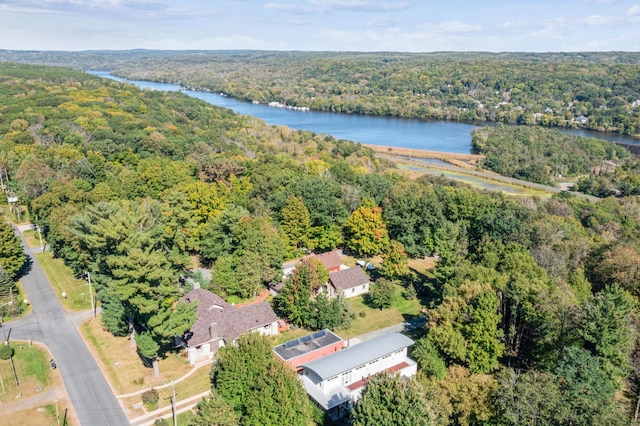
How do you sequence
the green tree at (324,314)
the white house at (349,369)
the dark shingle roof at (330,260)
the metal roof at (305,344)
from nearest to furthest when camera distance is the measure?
1. the white house at (349,369)
2. the metal roof at (305,344)
3. the green tree at (324,314)
4. the dark shingle roof at (330,260)

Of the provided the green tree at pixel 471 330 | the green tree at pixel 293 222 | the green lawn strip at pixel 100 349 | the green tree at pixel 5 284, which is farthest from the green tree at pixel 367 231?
the green tree at pixel 5 284

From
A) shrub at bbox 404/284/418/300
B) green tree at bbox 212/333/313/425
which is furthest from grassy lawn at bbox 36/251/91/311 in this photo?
shrub at bbox 404/284/418/300

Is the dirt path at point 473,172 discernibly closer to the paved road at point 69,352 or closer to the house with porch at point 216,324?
the house with porch at point 216,324

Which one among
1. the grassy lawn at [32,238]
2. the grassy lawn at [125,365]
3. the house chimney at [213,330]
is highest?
the house chimney at [213,330]

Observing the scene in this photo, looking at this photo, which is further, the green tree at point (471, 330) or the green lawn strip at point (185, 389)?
the green tree at point (471, 330)

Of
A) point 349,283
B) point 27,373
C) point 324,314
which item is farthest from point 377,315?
point 27,373

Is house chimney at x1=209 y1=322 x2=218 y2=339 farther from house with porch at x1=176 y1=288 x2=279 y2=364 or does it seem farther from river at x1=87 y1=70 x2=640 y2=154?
river at x1=87 y1=70 x2=640 y2=154
